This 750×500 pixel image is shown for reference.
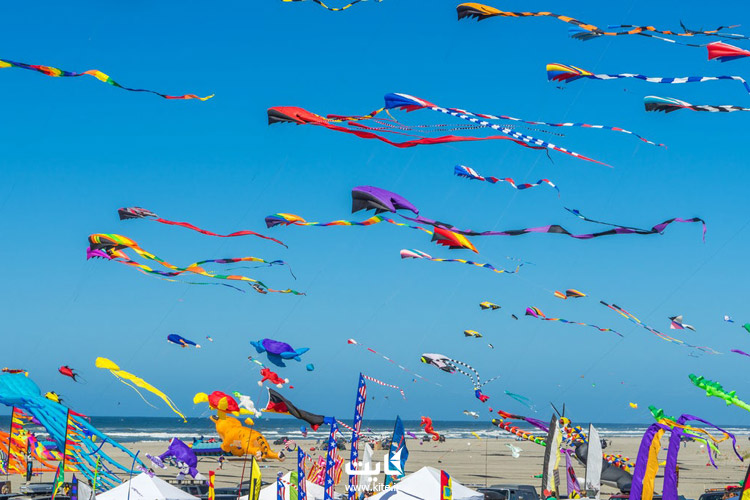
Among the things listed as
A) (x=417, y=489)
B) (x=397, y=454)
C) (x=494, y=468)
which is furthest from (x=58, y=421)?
(x=494, y=468)

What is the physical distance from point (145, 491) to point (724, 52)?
11.8 m

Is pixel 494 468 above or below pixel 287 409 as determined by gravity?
above

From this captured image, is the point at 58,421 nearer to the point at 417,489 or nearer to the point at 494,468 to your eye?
the point at 417,489

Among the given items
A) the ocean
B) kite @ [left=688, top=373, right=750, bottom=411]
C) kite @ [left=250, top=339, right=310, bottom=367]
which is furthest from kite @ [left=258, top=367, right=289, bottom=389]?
the ocean

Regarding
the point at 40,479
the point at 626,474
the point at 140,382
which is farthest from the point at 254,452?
the point at 40,479

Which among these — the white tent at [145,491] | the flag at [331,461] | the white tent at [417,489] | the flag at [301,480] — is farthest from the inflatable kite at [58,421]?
the flag at [301,480]

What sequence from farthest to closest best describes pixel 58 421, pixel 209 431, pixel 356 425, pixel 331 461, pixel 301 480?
pixel 209 431
pixel 58 421
pixel 356 425
pixel 331 461
pixel 301 480

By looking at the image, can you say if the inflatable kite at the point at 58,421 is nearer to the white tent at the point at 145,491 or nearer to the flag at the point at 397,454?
the white tent at the point at 145,491

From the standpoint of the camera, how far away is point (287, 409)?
Answer: 531 inches

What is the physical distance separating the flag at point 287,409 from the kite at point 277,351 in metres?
1.42

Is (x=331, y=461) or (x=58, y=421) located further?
(x=58, y=421)

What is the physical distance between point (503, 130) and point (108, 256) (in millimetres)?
7910

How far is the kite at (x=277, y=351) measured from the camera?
1507 cm

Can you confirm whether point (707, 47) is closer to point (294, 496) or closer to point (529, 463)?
point (294, 496)
